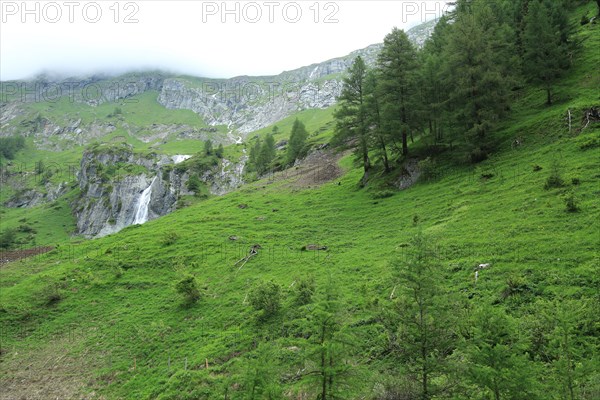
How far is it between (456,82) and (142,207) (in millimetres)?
111977

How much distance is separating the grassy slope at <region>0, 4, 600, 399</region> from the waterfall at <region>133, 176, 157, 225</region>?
67.8 metres

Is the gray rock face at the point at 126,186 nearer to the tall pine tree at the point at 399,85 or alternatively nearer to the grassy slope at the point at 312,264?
the grassy slope at the point at 312,264

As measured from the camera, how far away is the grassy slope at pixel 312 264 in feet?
65.5

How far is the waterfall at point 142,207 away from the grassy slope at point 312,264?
67.8 meters

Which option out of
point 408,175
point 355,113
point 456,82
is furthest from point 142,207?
point 456,82

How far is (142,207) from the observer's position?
122 m

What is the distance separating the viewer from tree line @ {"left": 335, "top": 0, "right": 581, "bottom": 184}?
123 feet

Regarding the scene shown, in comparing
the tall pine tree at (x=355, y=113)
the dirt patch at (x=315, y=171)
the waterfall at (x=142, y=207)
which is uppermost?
the tall pine tree at (x=355, y=113)

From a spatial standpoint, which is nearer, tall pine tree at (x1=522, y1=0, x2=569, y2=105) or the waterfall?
tall pine tree at (x1=522, y1=0, x2=569, y2=105)

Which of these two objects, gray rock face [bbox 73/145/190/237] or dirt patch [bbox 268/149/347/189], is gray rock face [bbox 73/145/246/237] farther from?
dirt patch [bbox 268/149/347/189]

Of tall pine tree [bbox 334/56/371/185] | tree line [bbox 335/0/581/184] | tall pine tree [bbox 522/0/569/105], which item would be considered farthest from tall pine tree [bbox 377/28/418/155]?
tall pine tree [bbox 522/0/569/105]

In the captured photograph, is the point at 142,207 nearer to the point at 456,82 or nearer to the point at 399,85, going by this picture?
the point at 399,85

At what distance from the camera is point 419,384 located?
516 inches

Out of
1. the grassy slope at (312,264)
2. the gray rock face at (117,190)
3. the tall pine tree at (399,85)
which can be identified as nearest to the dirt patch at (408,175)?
the grassy slope at (312,264)
